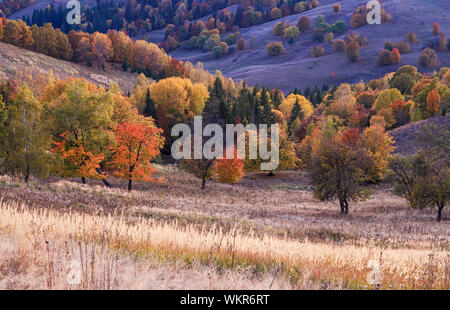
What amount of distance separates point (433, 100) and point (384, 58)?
106 metres

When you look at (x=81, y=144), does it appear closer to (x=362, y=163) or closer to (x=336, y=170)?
(x=336, y=170)

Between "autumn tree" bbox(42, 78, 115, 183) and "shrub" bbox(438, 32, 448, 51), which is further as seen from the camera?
"shrub" bbox(438, 32, 448, 51)

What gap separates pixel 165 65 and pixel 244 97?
188 feet

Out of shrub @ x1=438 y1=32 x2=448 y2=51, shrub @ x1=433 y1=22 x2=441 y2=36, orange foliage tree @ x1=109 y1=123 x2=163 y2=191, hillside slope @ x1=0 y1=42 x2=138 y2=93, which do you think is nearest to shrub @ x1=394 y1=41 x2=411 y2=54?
shrub @ x1=438 y1=32 x2=448 y2=51

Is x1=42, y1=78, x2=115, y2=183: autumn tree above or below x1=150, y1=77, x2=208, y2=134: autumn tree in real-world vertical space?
below

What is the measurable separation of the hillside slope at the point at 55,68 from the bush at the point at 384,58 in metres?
123

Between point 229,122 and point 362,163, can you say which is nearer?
point 362,163

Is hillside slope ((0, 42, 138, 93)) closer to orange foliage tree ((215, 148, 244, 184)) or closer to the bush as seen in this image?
orange foliage tree ((215, 148, 244, 184))

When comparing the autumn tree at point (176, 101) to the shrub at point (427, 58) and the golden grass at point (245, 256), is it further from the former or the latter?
the shrub at point (427, 58)

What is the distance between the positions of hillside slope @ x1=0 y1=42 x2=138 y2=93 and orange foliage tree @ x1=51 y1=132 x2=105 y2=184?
2559 inches

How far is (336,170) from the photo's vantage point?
32.4 m

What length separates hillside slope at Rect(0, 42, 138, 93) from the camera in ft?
304

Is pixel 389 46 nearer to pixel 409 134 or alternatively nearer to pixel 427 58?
pixel 427 58
